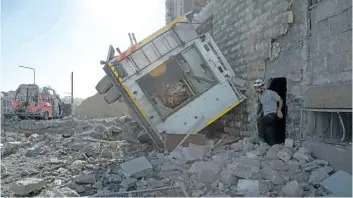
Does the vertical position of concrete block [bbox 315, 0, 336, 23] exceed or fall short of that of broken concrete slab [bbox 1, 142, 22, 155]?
it exceeds it

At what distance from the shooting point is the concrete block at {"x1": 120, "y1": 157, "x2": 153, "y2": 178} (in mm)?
4590

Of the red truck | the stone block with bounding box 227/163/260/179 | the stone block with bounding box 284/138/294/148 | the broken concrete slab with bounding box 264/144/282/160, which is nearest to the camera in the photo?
the stone block with bounding box 227/163/260/179

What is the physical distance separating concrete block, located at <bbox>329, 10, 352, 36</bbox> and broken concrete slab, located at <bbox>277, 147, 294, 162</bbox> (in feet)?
5.43

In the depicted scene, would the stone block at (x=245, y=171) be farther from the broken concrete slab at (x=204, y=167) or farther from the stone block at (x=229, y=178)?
the broken concrete slab at (x=204, y=167)

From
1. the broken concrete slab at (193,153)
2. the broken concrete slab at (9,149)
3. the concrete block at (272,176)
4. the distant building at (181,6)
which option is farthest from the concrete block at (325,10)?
the distant building at (181,6)

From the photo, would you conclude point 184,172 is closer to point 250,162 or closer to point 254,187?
point 250,162

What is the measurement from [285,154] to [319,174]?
62 cm

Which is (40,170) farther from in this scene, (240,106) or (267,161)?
(240,106)

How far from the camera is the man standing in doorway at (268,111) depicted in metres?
5.33

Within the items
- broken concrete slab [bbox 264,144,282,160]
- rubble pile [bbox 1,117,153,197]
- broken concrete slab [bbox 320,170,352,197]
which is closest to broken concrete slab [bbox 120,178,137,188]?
rubble pile [bbox 1,117,153,197]

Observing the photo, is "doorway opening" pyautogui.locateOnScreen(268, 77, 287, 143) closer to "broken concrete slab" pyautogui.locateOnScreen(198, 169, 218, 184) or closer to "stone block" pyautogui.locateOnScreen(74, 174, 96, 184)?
"broken concrete slab" pyautogui.locateOnScreen(198, 169, 218, 184)

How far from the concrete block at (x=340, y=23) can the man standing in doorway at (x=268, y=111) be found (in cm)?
149

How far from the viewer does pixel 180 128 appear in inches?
241

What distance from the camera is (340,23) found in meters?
4.00
